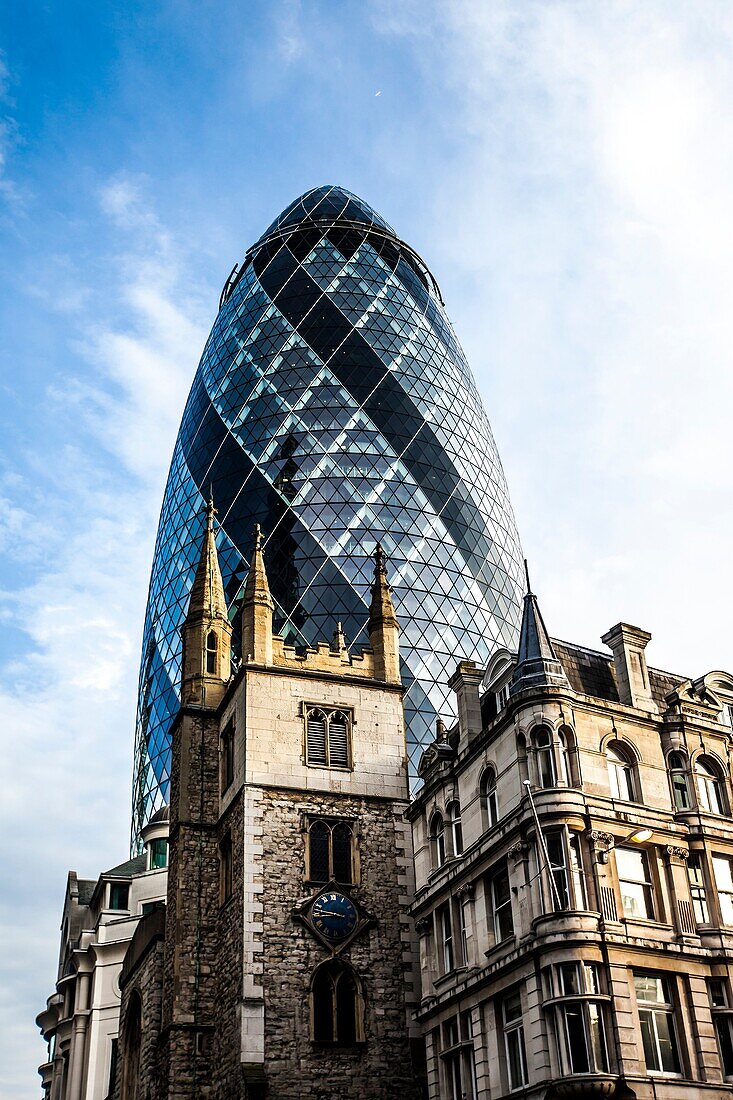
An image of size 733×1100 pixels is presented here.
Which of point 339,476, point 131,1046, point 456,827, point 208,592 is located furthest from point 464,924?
point 339,476

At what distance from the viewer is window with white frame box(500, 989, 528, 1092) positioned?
1025 inches

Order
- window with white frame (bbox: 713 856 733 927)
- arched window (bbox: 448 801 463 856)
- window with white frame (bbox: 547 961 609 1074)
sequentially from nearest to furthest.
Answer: window with white frame (bbox: 547 961 609 1074) → window with white frame (bbox: 713 856 733 927) → arched window (bbox: 448 801 463 856)

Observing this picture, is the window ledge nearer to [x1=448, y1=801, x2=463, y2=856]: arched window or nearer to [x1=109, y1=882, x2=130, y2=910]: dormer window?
[x1=448, y1=801, x2=463, y2=856]: arched window

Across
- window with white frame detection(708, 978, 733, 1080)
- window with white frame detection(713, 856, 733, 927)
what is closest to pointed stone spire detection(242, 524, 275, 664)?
window with white frame detection(713, 856, 733, 927)

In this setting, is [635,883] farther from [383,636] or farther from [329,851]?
[383,636]

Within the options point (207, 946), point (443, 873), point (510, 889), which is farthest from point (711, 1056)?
point (207, 946)

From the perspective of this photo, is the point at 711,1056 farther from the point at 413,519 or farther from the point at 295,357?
the point at 295,357

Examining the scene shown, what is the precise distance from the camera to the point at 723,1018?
85.6ft

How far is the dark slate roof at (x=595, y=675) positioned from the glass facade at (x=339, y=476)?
70.9ft

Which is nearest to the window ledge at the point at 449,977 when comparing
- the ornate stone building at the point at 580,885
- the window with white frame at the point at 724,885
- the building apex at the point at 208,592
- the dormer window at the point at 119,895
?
the ornate stone building at the point at 580,885

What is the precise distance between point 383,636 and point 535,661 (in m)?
11.6

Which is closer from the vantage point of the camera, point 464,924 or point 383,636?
point 464,924

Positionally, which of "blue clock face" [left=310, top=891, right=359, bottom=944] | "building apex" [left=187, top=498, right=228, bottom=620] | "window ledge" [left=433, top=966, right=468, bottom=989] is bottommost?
"window ledge" [left=433, top=966, right=468, bottom=989]

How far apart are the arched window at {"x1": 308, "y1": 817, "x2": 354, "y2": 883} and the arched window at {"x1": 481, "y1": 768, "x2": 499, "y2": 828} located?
6.74 metres
